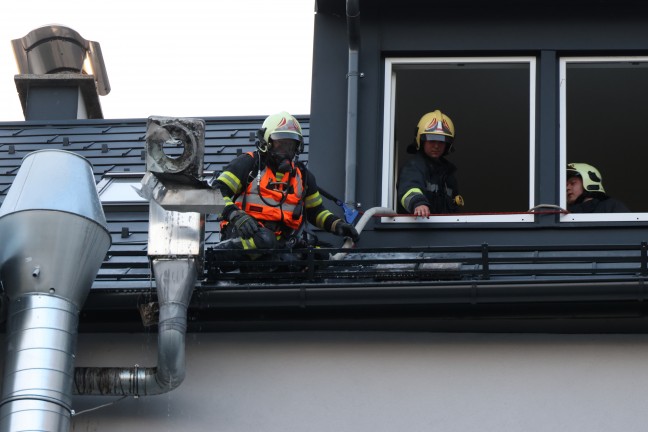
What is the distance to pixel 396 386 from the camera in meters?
11.3

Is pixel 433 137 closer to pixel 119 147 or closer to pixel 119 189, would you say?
pixel 119 189

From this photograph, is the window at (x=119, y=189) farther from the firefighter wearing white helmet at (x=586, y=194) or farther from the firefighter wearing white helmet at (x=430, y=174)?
the firefighter wearing white helmet at (x=586, y=194)

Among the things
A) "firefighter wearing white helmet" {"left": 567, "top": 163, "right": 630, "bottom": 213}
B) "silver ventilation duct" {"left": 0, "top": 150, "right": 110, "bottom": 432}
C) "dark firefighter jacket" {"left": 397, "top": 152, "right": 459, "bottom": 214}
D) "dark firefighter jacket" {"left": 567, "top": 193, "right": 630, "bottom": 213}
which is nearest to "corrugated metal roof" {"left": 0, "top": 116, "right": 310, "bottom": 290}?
"silver ventilation duct" {"left": 0, "top": 150, "right": 110, "bottom": 432}

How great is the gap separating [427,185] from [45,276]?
10.7 feet

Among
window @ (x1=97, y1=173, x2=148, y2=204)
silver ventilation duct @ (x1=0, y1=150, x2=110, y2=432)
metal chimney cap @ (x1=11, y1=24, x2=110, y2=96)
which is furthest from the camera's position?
metal chimney cap @ (x1=11, y1=24, x2=110, y2=96)

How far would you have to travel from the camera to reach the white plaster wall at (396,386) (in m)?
11.1

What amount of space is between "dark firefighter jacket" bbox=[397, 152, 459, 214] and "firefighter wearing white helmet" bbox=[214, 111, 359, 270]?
624mm

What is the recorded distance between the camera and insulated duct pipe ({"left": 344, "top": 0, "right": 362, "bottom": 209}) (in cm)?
1270

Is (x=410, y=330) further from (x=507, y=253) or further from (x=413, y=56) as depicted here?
(x=413, y=56)

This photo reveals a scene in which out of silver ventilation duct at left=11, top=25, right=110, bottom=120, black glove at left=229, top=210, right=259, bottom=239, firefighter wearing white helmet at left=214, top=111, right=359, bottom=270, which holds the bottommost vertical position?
black glove at left=229, top=210, right=259, bottom=239

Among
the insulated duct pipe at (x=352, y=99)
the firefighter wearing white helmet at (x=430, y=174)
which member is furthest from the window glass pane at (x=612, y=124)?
the insulated duct pipe at (x=352, y=99)

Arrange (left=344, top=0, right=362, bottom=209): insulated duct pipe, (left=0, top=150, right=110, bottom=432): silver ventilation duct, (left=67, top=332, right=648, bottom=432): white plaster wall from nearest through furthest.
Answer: (left=0, top=150, right=110, bottom=432): silver ventilation duct
(left=67, top=332, right=648, bottom=432): white plaster wall
(left=344, top=0, right=362, bottom=209): insulated duct pipe

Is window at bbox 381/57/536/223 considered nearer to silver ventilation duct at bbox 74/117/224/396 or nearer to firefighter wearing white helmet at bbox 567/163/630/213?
firefighter wearing white helmet at bbox 567/163/630/213

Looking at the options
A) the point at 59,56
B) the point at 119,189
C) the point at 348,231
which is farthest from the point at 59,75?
the point at 348,231
